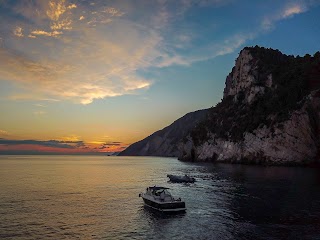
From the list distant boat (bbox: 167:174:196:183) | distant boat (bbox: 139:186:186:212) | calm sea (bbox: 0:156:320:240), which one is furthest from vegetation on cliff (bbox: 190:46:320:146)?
distant boat (bbox: 139:186:186:212)

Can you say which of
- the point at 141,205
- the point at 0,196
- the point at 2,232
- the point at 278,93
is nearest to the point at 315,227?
the point at 141,205

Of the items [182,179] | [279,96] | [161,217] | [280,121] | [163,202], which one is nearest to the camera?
[161,217]

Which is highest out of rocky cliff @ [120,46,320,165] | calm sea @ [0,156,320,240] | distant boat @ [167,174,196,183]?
rocky cliff @ [120,46,320,165]

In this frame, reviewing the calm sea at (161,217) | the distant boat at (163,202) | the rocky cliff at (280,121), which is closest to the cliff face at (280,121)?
the rocky cliff at (280,121)

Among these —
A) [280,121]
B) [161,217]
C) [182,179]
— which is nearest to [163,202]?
[161,217]

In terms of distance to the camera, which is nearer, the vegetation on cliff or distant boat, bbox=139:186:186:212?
distant boat, bbox=139:186:186:212

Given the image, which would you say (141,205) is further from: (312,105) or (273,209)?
(312,105)

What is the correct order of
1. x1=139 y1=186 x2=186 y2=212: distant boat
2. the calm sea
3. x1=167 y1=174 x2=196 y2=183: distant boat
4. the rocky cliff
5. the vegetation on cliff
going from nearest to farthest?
the calm sea, x1=139 y1=186 x2=186 y2=212: distant boat, x1=167 y1=174 x2=196 y2=183: distant boat, the rocky cliff, the vegetation on cliff

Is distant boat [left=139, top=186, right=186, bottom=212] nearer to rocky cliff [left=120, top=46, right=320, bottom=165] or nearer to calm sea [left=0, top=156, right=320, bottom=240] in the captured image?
calm sea [left=0, top=156, right=320, bottom=240]

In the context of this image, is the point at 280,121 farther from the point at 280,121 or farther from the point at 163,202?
the point at 163,202

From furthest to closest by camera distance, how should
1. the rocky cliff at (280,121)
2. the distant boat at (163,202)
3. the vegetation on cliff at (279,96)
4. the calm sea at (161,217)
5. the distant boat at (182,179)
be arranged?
the vegetation on cliff at (279,96) < the rocky cliff at (280,121) < the distant boat at (182,179) < the distant boat at (163,202) < the calm sea at (161,217)

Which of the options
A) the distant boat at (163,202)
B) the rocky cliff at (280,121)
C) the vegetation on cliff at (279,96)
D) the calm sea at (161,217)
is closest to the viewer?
the calm sea at (161,217)

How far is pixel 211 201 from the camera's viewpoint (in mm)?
56312

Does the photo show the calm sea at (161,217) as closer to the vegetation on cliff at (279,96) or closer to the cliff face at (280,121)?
the cliff face at (280,121)
